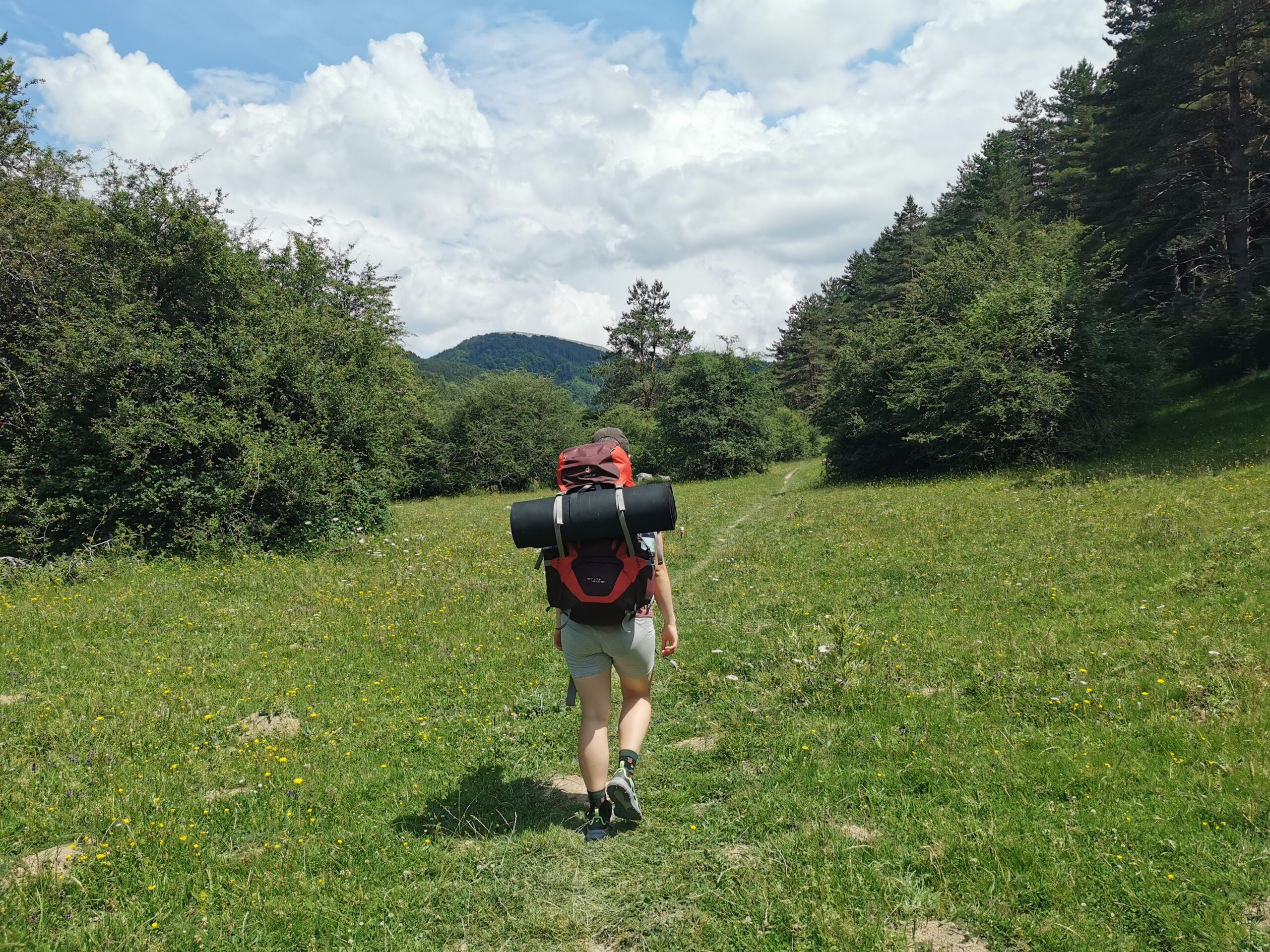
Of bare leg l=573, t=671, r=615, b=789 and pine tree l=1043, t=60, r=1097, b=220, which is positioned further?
pine tree l=1043, t=60, r=1097, b=220

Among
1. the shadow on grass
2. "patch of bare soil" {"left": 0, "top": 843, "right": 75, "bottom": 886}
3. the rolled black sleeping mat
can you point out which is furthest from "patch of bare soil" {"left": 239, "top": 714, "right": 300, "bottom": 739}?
the rolled black sleeping mat

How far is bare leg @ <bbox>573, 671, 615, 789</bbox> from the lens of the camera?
14.8 ft

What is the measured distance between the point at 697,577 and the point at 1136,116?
2711cm

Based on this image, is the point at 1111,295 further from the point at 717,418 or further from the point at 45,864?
the point at 45,864

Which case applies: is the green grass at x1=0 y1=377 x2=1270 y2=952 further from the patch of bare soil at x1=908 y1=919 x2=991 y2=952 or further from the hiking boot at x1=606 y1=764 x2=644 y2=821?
the hiking boot at x1=606 y1=764 x2=644 y2=821

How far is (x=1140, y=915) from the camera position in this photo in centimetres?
338

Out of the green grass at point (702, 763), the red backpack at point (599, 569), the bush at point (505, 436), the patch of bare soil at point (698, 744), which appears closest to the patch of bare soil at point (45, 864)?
the green grass at point (702, 763)

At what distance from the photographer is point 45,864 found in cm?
411

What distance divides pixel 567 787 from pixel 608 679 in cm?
138

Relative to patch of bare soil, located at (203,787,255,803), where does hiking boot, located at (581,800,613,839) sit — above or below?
below

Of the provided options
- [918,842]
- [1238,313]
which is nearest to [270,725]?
[918,842]

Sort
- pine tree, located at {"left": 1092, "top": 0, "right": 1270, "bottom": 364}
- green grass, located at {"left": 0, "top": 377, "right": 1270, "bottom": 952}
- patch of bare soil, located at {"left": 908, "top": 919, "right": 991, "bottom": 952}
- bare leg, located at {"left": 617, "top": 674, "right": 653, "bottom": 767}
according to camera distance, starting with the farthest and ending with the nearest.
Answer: pine tree, located at {"left": 1092, "top": 0, "right": 1270, "bottom": 364}, bare leg, located at {"left": 617, "top": 674, "right": 653, "bottom": 767}, green grass, located at {"left": 0, "top": 377, "right": 1270, "bottom": 952}, patch of bare soil, located at {"left": 908, "top": 919, "right": 991, "bottom": 952}

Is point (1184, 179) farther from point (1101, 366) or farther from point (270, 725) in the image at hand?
point (270, 725)

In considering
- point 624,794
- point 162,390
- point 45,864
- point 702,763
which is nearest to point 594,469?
point 624,794
